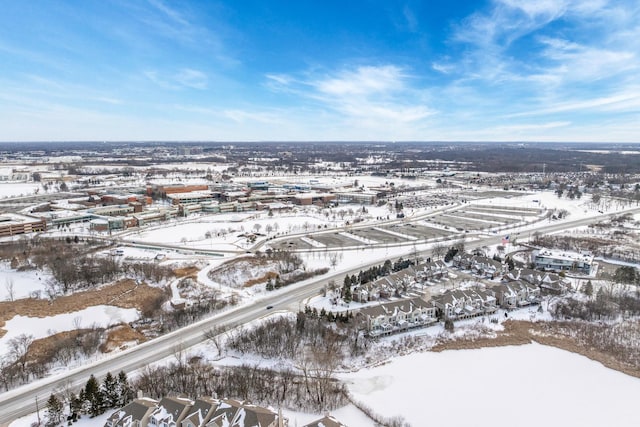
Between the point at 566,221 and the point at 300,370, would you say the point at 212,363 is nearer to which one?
the point at 300,370

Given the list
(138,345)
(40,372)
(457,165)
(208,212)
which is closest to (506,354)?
(138,345)

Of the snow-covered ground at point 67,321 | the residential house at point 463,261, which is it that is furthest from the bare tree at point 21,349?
the residential house at point 463,261

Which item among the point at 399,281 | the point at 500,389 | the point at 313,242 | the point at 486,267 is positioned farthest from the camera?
the point at 313,242

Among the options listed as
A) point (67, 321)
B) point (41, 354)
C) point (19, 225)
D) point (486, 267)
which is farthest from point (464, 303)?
point (19, 225)

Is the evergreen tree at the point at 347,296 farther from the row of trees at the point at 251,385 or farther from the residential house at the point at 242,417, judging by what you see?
the residential house at the point at 242,417

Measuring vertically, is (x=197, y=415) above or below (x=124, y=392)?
above

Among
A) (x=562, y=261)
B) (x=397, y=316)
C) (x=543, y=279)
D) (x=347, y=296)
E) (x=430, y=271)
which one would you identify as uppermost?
(x=562, y=261)

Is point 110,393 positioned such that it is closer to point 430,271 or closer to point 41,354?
point 41,354

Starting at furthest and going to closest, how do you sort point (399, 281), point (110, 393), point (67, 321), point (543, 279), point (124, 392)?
point (543, 279) → point (399, 281) → point (67, 321) → point (124, 392) → point (110, 393)
